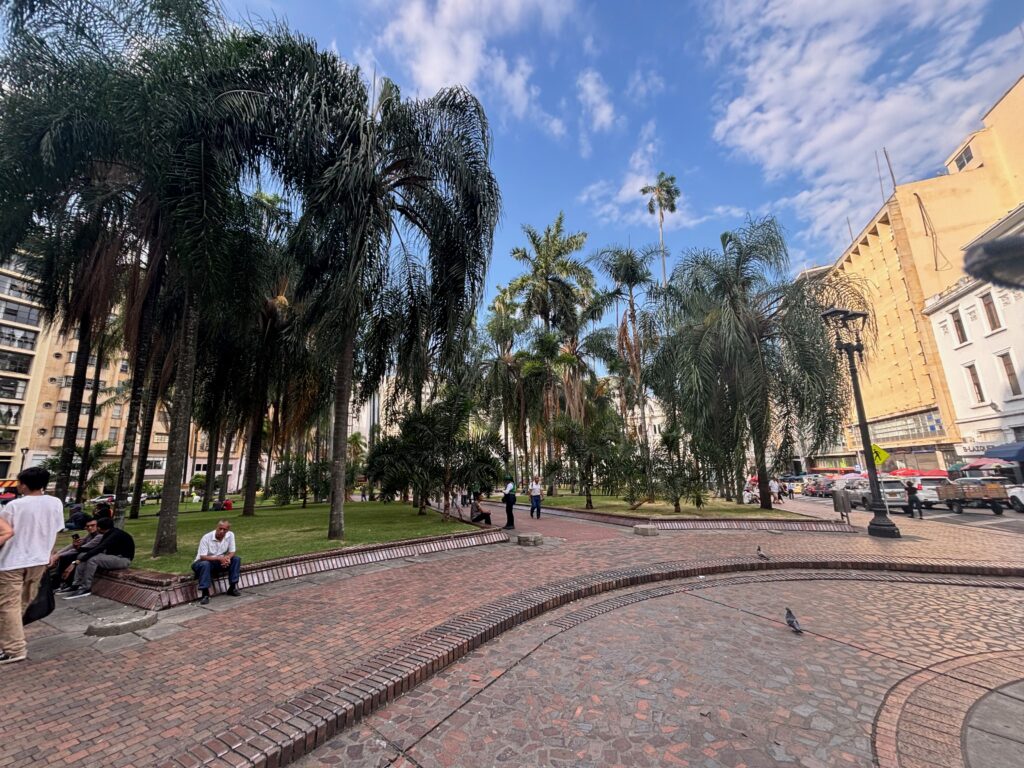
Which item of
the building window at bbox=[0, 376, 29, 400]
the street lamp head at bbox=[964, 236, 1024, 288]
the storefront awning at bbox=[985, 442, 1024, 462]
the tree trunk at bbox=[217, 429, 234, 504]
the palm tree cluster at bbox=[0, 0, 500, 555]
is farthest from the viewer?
the building window at bbox=[0, 376, 29, 400]

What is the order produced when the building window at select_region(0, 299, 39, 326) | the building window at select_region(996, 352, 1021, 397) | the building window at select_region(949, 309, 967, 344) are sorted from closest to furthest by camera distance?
1. the building window at select_region(996, 352, 1021, 397)
2. the building window at select_region(949, 309, 967, 344)
3. the building window at select_region(0, 299, 39, 326)

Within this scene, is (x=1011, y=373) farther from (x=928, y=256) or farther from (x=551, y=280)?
(x=551, y=280)

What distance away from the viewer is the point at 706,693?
11.6 feet

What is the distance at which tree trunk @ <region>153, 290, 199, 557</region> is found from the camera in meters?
8.67

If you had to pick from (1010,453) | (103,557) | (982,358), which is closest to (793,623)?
(103,557)

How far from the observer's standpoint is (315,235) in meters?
10.4

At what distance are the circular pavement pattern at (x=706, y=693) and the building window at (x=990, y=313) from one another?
113 feet

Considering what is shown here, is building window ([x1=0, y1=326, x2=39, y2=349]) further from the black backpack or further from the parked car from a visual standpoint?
the parked car

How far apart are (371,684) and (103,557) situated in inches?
249

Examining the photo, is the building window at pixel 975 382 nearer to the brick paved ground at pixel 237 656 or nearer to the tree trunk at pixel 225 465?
the brick paved ground at pixel 237 656

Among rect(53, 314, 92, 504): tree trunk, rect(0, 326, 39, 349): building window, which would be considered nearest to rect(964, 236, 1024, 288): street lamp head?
rect(53, 314, 92, 504): tree trunk

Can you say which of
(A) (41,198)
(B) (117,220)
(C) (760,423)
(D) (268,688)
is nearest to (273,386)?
(B) (117,220)

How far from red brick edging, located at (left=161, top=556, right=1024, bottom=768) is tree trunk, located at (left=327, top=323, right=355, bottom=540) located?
18.8ft

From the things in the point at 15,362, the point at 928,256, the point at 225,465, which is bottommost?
the point at 225,465
